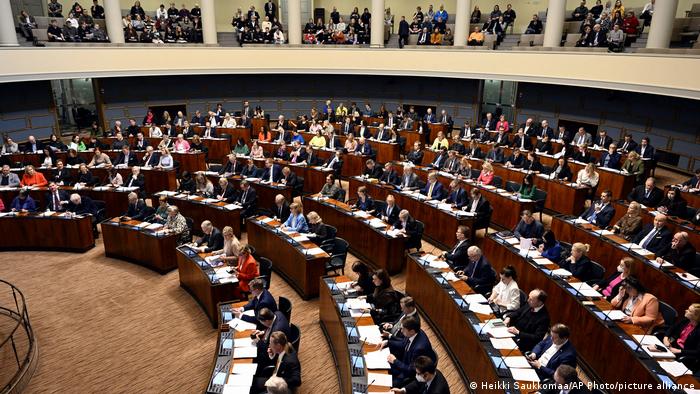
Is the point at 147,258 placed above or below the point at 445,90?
below

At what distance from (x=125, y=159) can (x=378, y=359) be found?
10.6 meters

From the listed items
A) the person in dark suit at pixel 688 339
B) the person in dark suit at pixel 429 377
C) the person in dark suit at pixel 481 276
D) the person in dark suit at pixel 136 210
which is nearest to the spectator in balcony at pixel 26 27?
the person in dark suit at pixel 136 210

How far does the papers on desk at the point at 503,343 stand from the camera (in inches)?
204

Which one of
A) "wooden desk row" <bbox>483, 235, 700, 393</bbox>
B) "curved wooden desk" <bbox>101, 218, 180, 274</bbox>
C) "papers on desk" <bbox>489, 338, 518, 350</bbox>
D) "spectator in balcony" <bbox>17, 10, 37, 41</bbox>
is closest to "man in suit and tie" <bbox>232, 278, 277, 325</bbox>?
"papers on desk" <bbox>489, 338, 518, 350</bbox>

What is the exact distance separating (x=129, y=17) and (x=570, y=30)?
16877 mm

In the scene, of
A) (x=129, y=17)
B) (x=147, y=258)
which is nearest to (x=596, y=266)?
(x=147, y=258)

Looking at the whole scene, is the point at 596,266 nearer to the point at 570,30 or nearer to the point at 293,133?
the point at 293,133

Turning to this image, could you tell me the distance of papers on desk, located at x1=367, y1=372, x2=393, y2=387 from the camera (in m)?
4.73

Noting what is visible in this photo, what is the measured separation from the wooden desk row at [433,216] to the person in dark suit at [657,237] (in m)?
2.87

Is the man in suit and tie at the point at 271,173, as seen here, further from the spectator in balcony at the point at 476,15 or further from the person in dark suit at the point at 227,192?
the spectator in balcony at the point at 476,15

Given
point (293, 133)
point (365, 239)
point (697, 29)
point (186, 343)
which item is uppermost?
point (697, 29)

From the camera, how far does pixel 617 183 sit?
11.5 metres

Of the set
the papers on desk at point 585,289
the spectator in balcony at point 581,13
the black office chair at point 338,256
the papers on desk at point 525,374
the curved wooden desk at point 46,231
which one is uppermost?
the spectator in balcony at point 581,13

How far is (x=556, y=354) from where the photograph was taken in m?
4.88
